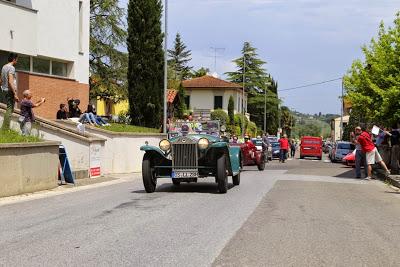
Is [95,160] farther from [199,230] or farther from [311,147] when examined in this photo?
[311,147]

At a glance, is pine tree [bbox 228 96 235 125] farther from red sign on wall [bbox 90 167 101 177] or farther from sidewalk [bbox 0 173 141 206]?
red sign on wall [bbox 90 167 101 177]

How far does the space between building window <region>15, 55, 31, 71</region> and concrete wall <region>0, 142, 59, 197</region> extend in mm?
10258

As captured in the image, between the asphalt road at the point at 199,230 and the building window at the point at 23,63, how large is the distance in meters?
11.8

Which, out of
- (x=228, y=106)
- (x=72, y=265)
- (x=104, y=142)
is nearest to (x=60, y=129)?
(x=104, y=142)

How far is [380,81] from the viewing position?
2598cm

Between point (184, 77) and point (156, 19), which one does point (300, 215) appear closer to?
point (156, 19)

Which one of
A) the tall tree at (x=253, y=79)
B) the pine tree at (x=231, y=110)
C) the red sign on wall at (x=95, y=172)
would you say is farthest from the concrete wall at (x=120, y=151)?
the tall tree at (x=253, y=79)

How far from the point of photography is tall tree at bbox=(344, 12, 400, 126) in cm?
2364

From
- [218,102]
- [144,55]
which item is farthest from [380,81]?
[218,102]

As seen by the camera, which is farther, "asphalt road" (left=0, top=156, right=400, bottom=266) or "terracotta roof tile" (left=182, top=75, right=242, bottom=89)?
"terracotta roof tile" (left=182, top=75, right=242, bottom=89)

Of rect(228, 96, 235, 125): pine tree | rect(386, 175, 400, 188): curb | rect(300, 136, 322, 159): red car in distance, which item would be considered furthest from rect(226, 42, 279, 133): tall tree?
rect(386, 175, 400, 188): curb

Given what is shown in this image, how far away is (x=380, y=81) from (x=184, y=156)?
14901mm

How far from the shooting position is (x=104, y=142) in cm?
2058

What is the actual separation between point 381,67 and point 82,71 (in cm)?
1424
